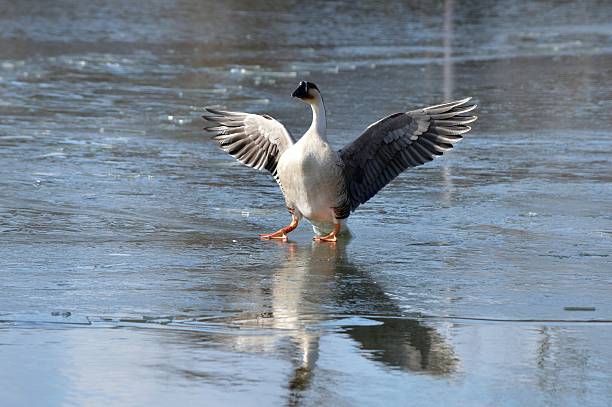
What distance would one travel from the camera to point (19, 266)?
616 centimetres

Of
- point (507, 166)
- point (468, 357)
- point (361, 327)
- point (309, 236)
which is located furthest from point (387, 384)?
point (507, 166)

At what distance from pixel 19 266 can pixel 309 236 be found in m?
1.85

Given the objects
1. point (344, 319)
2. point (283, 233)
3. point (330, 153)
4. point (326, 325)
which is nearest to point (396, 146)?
point (330, 153)

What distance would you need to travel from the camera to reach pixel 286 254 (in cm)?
668

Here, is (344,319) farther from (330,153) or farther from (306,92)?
(306,92)

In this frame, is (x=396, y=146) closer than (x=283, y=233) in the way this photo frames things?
No

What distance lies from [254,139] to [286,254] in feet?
3.96

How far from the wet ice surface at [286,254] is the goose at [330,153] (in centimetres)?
20

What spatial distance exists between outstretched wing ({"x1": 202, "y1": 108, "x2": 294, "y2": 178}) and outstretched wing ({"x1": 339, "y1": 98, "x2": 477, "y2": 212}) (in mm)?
422

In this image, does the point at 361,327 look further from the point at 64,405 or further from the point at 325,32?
the point at 325,32

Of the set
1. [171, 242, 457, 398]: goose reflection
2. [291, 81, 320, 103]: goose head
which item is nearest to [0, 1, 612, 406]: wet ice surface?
[171, 242, 457, 398]: goose reflection

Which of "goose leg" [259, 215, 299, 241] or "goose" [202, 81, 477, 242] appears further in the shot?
"goose leg" [259, 215, 299, 241]

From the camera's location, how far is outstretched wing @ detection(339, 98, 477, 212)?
23.9ft

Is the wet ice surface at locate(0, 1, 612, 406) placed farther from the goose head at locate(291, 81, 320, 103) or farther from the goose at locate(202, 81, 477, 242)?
the goose head at locate(291, 81, 320, 103)
